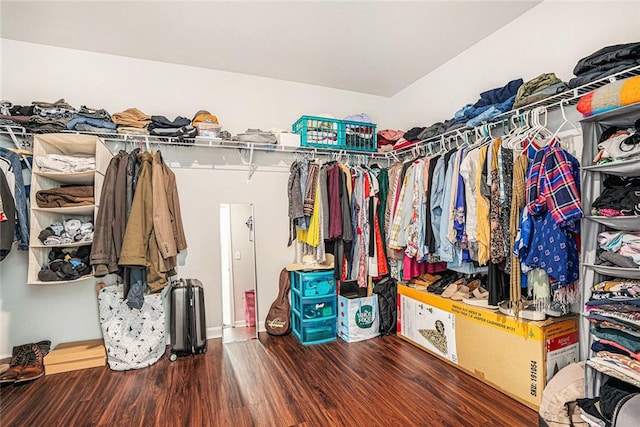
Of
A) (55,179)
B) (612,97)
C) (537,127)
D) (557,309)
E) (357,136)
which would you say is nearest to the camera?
(612,97)

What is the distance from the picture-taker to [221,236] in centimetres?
326

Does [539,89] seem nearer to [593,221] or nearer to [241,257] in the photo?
[593,221]

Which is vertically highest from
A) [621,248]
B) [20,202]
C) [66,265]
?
[20,202]

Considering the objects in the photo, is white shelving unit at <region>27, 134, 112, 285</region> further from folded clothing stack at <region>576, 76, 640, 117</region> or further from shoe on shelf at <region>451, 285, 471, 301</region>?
folded clothing stack at <region>576, 76, 640, 117</region>

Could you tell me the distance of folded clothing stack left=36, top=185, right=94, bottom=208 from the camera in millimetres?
2418

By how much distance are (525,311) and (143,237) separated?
269 cm

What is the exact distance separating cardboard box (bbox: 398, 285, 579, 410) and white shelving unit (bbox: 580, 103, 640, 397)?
0.29 m

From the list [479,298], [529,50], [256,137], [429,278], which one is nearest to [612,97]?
[529,50]

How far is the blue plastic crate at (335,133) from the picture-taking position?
3.23m

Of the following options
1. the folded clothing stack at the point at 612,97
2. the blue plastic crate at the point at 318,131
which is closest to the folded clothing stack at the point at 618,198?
the folded clothing stack at the point at 612,97

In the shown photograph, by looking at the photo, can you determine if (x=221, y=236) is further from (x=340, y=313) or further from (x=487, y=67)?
(x=487, y=67)

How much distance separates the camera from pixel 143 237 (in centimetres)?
241

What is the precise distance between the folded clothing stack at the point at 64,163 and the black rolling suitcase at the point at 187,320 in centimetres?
119

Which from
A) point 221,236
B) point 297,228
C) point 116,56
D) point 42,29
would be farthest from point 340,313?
point 42,29
